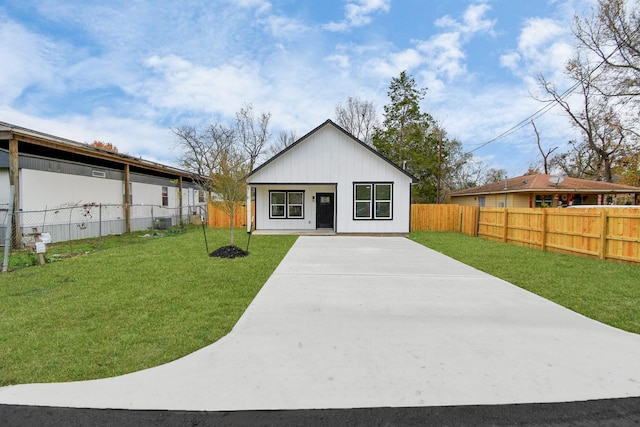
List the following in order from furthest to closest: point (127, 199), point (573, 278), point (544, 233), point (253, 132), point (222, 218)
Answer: point (253, 132) < point (222, 218) < point (127, 199) < point (544, 233) < point (573, 278)

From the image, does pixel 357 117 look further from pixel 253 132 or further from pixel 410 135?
pixel 253 132

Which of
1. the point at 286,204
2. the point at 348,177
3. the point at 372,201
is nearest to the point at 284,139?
the point at 286,204

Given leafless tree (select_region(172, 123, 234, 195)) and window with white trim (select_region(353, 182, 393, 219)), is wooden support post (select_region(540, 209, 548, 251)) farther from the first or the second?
leafless tree (select_region(172, 123, 234, 195))

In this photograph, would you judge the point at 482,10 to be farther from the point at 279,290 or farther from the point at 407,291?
the point at 279,290

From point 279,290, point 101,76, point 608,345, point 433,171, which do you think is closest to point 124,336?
point 279,290

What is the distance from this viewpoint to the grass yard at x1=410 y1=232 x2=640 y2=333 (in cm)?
476

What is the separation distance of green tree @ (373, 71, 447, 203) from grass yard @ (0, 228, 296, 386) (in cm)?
2254

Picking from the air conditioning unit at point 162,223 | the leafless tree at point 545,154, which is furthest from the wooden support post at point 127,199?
the leafless tree at point 545,154

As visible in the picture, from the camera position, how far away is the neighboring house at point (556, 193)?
811 inches

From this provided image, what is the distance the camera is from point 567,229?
10547mm

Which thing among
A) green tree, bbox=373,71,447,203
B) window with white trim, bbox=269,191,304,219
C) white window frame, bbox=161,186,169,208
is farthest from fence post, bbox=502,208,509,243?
white window frame, bbox=161,186,169,208

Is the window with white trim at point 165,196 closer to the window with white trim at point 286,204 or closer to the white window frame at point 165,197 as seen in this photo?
the white window frame at point 165,197

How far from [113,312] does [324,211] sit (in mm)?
13244

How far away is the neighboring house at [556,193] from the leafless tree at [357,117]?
13.6 m
